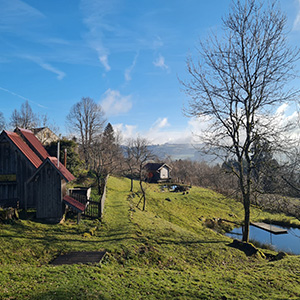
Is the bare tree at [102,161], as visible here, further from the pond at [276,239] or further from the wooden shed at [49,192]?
the pond at [276,239]

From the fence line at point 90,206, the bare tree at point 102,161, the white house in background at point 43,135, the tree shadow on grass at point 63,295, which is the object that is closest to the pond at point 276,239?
the fence line at point 90,206

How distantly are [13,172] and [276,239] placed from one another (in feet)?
97.8

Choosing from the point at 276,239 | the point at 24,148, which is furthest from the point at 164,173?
the point at 24,148

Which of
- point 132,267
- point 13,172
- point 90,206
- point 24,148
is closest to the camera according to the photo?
point 132,267

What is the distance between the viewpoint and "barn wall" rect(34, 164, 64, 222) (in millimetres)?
15359

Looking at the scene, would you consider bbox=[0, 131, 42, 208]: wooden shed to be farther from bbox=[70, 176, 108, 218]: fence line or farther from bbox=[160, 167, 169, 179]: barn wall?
bbox=[160, 167, 169, 179]: barn wall

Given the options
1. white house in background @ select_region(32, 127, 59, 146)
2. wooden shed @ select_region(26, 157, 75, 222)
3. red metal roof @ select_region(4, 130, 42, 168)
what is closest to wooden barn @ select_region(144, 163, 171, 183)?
white house in background @ select_region(32, 127, 59, 146)

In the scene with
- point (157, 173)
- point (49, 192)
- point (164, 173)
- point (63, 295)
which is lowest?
point (63, 295)

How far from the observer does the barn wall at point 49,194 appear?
605 inches

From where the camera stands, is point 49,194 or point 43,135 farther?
point 43,135

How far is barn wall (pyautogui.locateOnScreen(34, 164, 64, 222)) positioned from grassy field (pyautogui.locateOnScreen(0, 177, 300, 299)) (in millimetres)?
975

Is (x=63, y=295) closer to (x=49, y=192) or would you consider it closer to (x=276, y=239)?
(x=49, y=192)

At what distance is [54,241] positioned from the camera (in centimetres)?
1257

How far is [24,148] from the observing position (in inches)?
672
